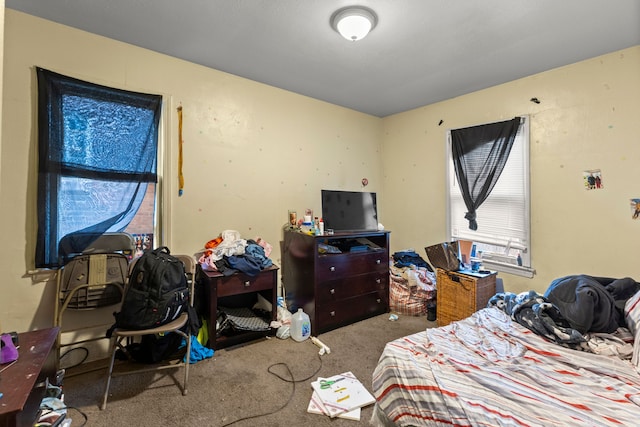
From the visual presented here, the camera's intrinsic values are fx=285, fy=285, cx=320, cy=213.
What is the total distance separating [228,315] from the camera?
245 centimetres

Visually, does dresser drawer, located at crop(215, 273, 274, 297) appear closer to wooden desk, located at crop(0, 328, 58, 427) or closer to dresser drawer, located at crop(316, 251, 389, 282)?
dresser drawer, located at crop(316, 251, 389, 282)

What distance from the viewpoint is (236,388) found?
6.13 feet

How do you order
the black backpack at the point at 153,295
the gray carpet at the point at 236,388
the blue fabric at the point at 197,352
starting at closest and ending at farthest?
the gray carpet at the point at 236,388, the black backpack at the point at 153,295, the blue fabric at the point at 197,352

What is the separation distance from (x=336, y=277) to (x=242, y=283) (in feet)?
2.87

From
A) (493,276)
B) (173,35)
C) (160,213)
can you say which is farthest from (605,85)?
(160,213)

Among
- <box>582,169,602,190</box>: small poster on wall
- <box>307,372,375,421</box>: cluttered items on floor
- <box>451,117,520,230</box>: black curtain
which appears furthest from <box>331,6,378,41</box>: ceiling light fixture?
<box>307,372,375,421</box>: cluttered items on floor

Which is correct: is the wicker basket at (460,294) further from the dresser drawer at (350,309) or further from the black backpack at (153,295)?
the black backpack at (153,295)

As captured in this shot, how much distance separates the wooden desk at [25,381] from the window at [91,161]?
0.93m

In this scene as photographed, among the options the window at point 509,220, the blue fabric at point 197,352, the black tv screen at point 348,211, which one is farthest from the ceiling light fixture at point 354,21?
the blue fabric at point 197,352

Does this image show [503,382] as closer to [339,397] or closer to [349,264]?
[339,397]

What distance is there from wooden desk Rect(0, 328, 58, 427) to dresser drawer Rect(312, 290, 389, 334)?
184 cm

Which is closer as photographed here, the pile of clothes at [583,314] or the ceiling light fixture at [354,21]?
the pile of clothes at [583,314]

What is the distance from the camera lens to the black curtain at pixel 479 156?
9.29 feet

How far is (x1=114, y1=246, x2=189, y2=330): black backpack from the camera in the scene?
1.75m
